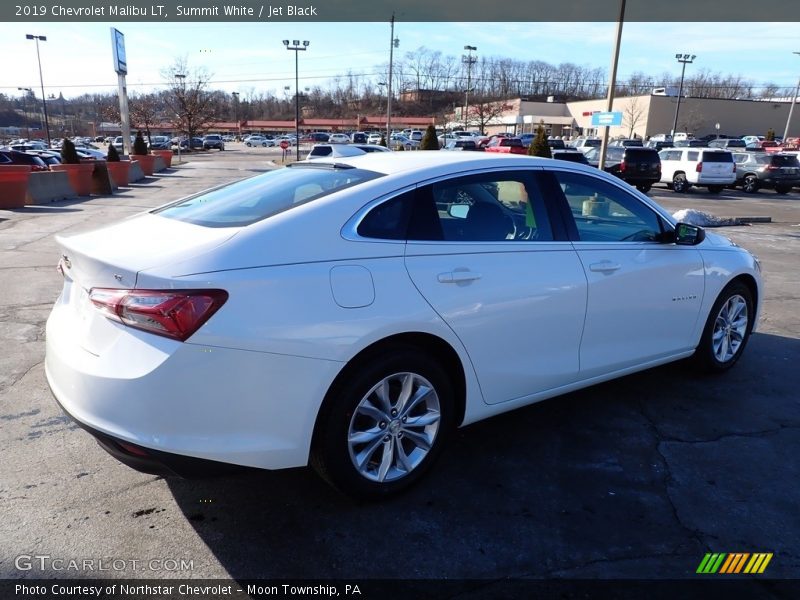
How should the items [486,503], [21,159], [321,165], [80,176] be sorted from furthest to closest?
1. [21,159]
2. [80,176]
3. [321,165]
4. [486,503]

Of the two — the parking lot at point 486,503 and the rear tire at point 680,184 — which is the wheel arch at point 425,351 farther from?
the rear tire at point 680,184

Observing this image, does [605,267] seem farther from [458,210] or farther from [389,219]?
[389,219]

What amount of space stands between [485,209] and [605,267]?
87 cm

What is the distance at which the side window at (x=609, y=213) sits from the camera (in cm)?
377

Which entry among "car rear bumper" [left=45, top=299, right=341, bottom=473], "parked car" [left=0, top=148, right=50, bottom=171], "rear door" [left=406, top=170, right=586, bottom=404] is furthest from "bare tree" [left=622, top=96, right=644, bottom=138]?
"car rear bumper" [left=45, top=299, right=341, bottom=473]

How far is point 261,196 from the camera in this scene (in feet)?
10.4

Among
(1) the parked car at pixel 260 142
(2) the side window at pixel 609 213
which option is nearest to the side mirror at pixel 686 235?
(2) the side window at pixel 609 213

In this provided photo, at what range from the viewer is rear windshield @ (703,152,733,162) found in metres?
23.4

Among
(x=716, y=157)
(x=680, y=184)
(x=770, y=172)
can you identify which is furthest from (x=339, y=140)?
(x=770, y=172)

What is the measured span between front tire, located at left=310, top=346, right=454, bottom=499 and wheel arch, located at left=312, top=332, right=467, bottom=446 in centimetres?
1

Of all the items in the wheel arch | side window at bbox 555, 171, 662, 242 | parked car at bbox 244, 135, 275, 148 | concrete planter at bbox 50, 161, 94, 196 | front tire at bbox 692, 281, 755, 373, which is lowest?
parked car at bbox 244, 135, 275, 148

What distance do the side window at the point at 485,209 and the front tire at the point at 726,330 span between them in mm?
1952

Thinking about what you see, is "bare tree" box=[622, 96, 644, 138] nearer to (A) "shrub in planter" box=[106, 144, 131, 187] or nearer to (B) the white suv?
(B) the white suv

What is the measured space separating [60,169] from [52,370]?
66.2 ft
